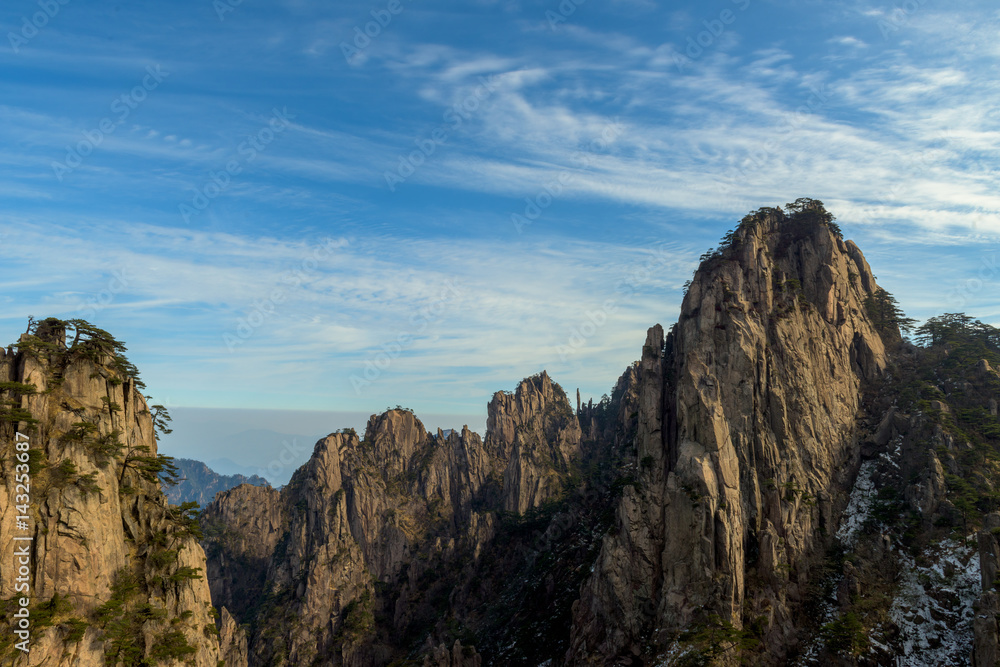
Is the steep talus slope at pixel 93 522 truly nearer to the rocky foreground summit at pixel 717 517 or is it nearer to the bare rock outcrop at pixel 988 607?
the rocky foreground summit at pixel 717 517

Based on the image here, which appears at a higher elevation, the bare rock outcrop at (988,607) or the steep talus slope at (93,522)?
the steep talus slope at (93,522)

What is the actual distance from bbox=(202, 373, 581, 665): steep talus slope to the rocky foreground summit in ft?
5.57

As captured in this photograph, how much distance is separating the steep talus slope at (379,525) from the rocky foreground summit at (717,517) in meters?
1.70

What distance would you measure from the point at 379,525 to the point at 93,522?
12458cm

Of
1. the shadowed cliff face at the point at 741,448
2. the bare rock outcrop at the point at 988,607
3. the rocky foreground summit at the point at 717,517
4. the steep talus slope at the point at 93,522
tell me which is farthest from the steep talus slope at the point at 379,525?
the bare rock outcrop at the point at 988,607

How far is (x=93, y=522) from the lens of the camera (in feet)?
137

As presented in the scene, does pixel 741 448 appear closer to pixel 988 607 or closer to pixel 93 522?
pixel 988 607

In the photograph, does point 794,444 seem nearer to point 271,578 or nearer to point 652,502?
point 652,502

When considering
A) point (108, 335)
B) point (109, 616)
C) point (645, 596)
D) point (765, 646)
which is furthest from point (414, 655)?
point (108, 335)

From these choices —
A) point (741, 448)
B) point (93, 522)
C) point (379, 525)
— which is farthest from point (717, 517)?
point (379, 525)

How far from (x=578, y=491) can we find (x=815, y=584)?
67.3 metres

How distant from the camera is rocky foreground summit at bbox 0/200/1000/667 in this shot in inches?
1715

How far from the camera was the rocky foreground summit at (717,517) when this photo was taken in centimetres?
4356

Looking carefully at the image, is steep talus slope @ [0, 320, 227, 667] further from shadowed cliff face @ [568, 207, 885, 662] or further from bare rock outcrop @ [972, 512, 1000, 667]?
bare rock outcrop @ [972, 512, 1000, 667]
